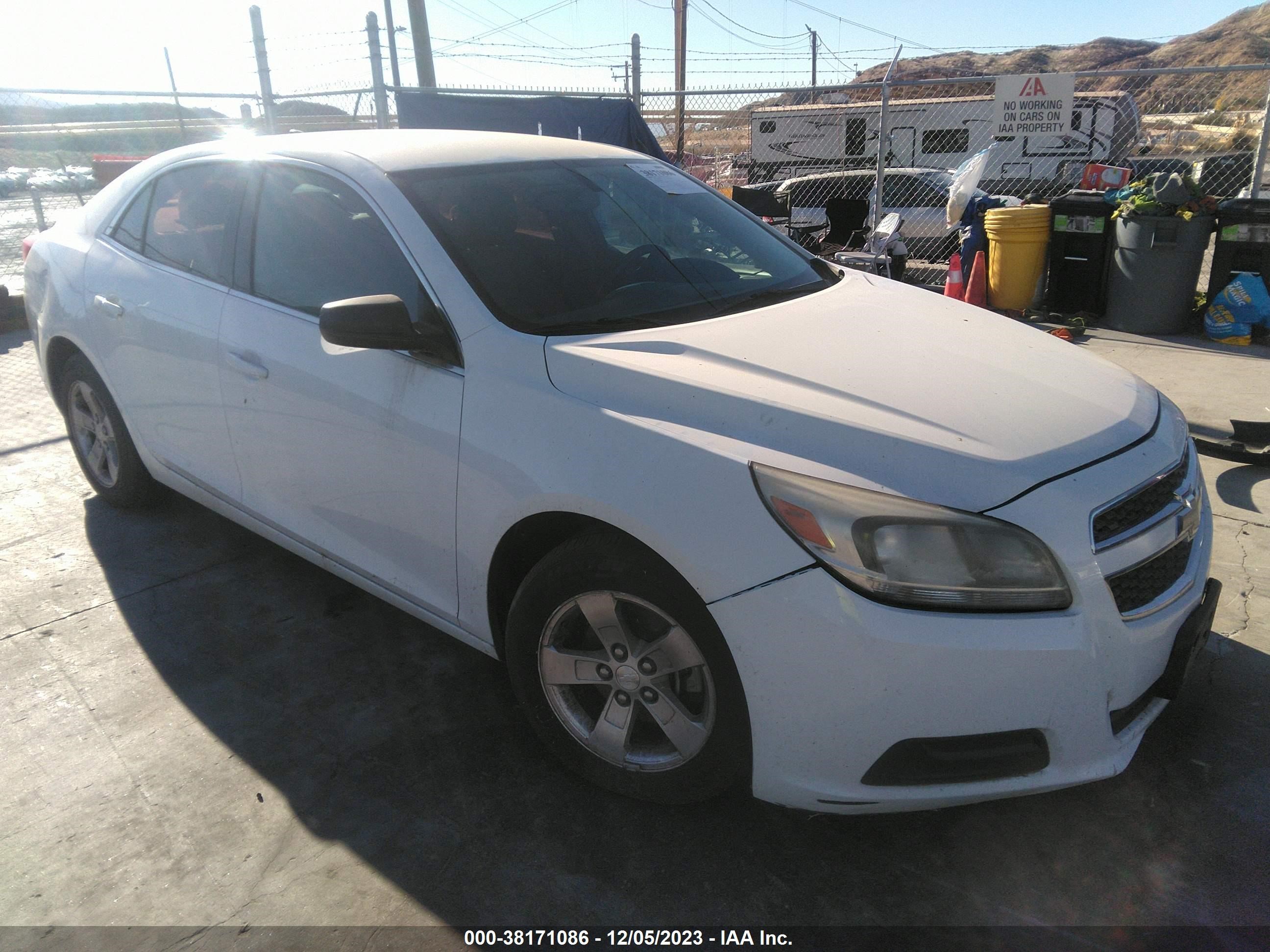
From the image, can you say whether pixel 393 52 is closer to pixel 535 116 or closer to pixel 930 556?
pixel 535 116

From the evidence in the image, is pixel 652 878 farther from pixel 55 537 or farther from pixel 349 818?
pixel 55 537

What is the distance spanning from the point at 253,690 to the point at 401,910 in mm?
1182

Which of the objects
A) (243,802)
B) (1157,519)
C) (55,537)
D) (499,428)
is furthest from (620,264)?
(55,537)

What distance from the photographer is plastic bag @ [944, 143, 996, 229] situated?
8.35 meters

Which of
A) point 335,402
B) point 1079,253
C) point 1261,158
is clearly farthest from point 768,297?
point 1261,158

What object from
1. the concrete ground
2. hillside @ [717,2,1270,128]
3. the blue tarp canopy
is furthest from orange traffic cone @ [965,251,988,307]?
hillside @ [717,2,1270,128]

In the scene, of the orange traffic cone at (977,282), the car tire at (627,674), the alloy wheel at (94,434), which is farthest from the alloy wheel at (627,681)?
the orange traffic cone at (977,282)

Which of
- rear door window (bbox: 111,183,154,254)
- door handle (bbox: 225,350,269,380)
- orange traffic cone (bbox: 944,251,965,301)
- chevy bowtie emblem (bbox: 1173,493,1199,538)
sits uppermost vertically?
rear door window (bbox: 111,183,154,254)

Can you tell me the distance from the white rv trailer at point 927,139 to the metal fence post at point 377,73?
8.26 m

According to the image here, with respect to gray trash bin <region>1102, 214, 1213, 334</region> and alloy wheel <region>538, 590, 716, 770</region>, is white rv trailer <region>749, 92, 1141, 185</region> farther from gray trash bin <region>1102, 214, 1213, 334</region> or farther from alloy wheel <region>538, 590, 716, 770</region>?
alloy wheel <region>538, 590, 716, 770</region>

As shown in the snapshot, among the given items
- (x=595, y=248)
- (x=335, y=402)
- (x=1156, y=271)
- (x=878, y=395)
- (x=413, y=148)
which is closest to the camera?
(x=878, y=395)

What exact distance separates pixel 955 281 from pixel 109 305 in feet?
22.8

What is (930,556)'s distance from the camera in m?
1.95

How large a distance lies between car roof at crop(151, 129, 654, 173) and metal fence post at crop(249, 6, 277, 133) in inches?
359
